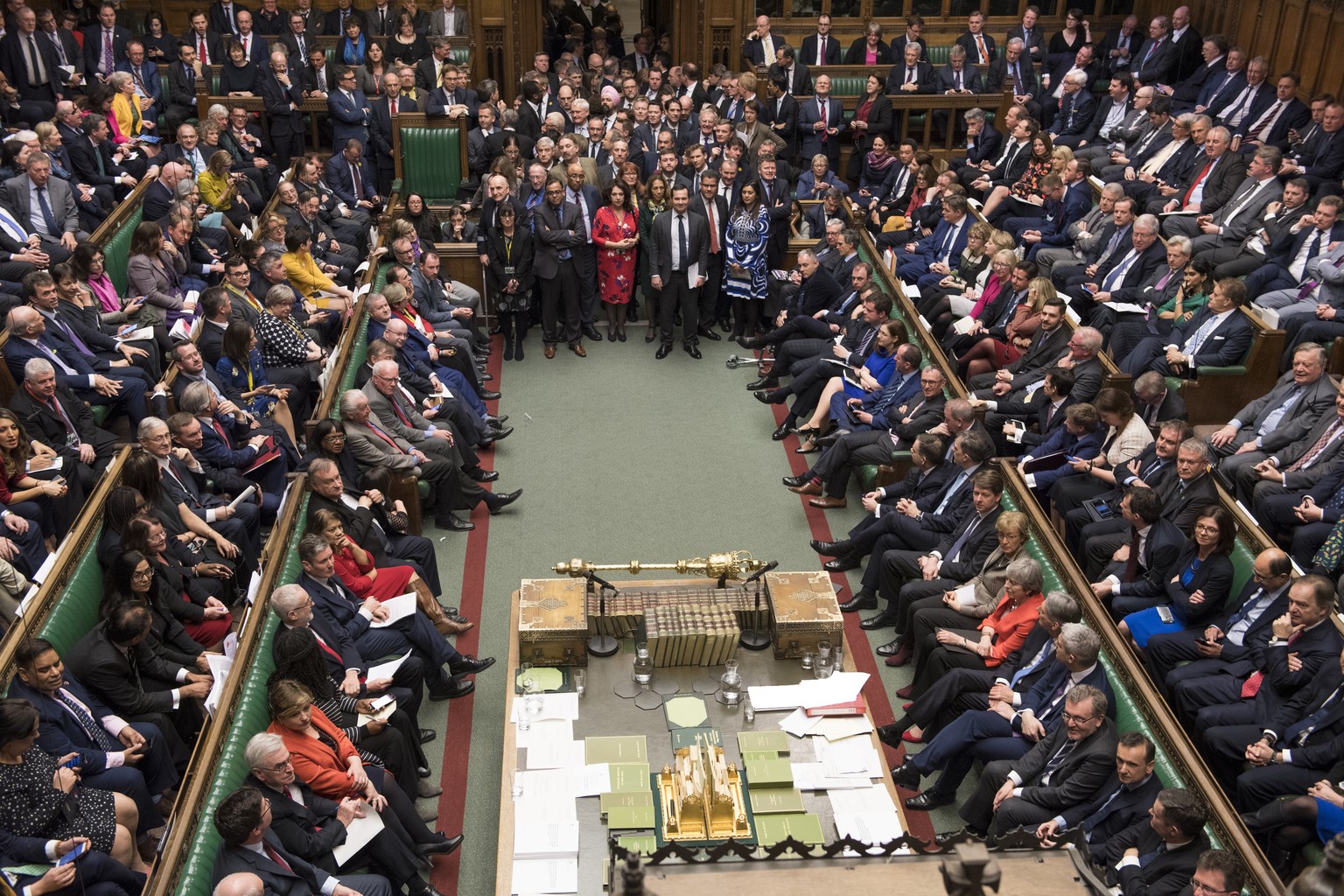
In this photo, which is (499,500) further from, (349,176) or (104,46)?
(104,46)

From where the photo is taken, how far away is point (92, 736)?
4.87m

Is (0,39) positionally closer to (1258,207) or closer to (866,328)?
(866,328)

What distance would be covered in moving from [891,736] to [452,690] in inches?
89.6

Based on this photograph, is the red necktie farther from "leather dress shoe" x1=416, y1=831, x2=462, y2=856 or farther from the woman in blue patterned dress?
the woman in blue patterned dress

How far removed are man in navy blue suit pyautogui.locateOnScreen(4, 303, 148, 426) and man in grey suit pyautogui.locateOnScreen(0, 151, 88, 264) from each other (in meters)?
1.43

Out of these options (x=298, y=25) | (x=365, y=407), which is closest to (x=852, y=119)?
(x=298, y=25)

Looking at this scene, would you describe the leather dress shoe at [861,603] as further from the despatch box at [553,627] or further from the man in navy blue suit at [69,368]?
the man in navy blue suit at [69,368]

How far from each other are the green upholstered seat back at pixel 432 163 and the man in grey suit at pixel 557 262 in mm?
1948

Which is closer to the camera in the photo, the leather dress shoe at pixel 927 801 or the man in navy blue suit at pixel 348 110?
the leather dress shoe at pixel 927 801

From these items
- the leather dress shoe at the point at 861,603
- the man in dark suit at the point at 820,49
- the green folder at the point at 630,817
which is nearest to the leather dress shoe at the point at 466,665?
the green folder at the point at 630,817

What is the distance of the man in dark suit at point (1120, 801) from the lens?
4586mm

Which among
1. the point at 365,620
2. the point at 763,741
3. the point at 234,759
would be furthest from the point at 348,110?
the point at 763,741

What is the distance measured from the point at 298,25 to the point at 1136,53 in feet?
30.5

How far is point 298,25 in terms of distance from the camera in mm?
12891
